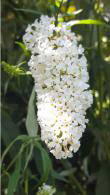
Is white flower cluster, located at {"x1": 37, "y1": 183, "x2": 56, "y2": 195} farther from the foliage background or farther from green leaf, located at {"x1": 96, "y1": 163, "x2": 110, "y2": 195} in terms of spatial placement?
green leaf, located at {"x1": 96, "y1": 163, "x2": 110, "y2": 195}

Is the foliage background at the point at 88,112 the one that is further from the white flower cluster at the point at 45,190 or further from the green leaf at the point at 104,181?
the white flower cluster at the point at 45,190

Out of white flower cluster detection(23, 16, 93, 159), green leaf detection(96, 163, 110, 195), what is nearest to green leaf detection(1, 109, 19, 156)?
green leaf detection(96, 163, 110, 195)

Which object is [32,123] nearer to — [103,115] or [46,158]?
[46,158]

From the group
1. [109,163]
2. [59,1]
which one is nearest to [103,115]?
[109,163]

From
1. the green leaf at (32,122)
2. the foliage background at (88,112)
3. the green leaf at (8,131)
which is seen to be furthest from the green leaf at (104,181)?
the green leaf at (32,122)

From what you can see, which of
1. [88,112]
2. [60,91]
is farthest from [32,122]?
[88,112]

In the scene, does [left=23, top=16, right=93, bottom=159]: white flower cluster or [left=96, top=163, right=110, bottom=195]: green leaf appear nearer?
[left=23, top=16, right=93, bottom=159]: white flower cluster
